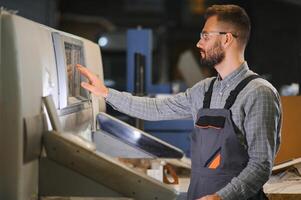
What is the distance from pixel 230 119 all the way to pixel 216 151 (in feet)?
0.42

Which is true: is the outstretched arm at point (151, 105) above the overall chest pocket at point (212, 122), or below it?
below

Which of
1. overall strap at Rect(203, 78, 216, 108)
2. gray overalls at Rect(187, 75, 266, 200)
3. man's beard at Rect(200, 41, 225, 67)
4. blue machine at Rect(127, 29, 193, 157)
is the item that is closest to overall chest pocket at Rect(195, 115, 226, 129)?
gray overalls at Rect(187, 75, 266, 200)

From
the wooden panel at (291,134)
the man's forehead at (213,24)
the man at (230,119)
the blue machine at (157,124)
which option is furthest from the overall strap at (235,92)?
the blue machine at (157,124)

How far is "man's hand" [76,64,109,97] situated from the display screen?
0.08ft

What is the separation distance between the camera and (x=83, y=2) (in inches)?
450

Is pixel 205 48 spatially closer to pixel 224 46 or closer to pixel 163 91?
pixel 224 46

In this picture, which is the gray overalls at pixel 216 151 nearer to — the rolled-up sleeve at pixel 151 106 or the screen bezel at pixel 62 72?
the rolled-up sleeve at pixel 151 106

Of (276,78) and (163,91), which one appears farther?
(276,78)

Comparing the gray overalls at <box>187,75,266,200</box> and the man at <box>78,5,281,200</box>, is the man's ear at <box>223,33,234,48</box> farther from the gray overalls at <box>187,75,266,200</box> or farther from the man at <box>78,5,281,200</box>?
the gray overalls at <box>187,75,266,200</box>

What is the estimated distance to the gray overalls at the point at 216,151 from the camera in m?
2.22

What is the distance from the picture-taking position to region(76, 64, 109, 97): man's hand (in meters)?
2.42

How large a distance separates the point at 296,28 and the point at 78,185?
745 centimetres

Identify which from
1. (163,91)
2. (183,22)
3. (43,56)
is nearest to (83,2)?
(183,22)

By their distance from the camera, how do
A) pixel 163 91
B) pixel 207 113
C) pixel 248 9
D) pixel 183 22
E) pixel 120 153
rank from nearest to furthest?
pixel 207 113
pixel 120 153
pixel 163 91
pixel 248 9
pixel 183 22
